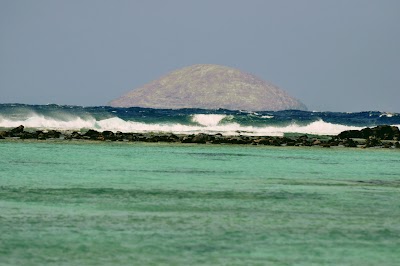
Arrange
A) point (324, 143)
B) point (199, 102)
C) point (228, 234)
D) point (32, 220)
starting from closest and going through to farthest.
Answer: point (228, 234) < point (32, 220) < point (324, 143) < point (199, 102)

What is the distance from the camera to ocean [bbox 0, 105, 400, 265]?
13391mm

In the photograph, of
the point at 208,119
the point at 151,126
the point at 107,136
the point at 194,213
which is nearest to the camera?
the point at 194,213

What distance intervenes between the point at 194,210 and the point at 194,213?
47 cm

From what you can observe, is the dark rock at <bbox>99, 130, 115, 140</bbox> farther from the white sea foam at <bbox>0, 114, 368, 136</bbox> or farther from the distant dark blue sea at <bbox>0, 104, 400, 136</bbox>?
the distant dark blue sea at <bbox>0, 104, 400, 136</bbox>

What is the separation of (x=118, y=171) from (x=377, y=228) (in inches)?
518

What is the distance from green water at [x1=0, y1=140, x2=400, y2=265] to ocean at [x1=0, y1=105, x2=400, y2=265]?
2 cm

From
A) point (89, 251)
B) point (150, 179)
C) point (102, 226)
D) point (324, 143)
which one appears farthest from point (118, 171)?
point (324, 143)

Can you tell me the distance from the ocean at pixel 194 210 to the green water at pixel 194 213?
0.02 metres

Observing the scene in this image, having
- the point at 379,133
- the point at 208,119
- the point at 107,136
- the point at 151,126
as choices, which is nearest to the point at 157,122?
the point at 151,126

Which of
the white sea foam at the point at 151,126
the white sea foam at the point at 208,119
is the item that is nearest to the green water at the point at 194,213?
the white sea foam at the point at 151,126

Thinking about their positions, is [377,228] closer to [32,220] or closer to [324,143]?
[32,220]

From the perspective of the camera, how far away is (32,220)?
16062 millimetres

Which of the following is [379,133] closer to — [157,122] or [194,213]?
[157,122]

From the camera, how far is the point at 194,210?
17969 mm
